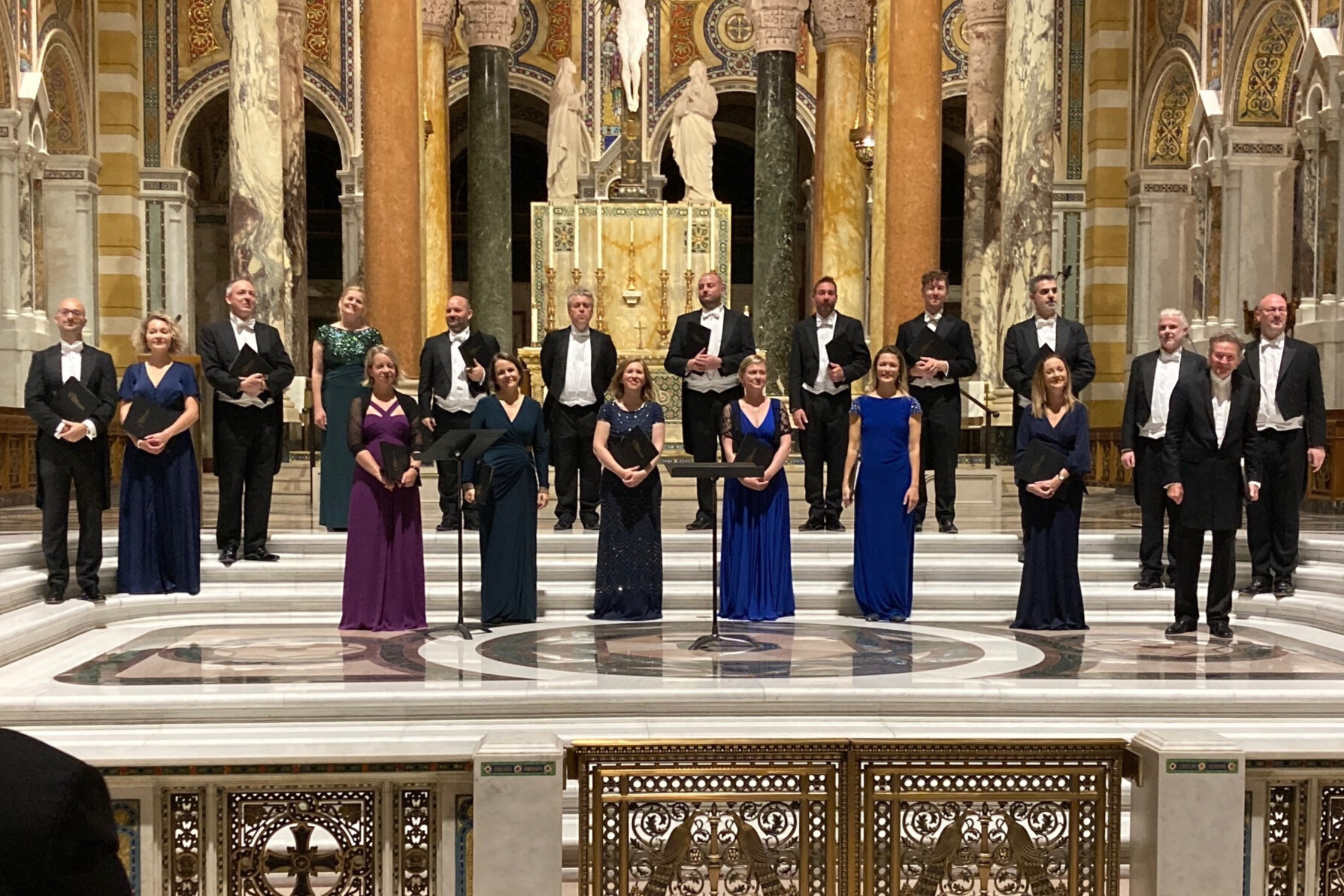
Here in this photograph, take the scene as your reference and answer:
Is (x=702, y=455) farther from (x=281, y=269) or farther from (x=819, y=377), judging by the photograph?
(x=281, y=269)

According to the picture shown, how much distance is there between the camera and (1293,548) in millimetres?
7855

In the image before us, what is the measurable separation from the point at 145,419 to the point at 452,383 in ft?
7.10

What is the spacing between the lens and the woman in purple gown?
699 cm

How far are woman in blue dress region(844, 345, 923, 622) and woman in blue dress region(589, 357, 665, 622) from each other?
1.07m

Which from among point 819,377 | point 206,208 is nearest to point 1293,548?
point 819,377

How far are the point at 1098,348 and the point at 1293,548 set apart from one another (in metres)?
10.6

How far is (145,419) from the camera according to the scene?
24.1 ft

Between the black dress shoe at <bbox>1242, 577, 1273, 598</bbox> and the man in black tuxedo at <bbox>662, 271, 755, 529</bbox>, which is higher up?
the man in black tuxedo at <bbox>662, 271, 755, 529</bbox>

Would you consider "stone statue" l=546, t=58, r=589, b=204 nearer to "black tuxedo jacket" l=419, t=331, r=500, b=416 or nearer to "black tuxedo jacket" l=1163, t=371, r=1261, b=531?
"black tuxedo jacket" l=419, t=331, r=500, b=416

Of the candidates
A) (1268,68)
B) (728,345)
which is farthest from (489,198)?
(1268,68)

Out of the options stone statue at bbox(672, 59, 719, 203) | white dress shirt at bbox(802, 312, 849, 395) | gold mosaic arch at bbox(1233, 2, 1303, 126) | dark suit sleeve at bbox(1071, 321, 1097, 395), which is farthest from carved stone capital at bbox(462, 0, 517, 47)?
dark suit sleeve at bbox(1071, 321, 1097, 395)

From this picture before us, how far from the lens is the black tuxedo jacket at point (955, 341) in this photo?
28.8 ft

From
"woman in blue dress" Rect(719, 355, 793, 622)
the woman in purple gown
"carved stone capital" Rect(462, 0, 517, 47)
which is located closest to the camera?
the woman in purple gown

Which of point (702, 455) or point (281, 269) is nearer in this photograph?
point (702, 455)
